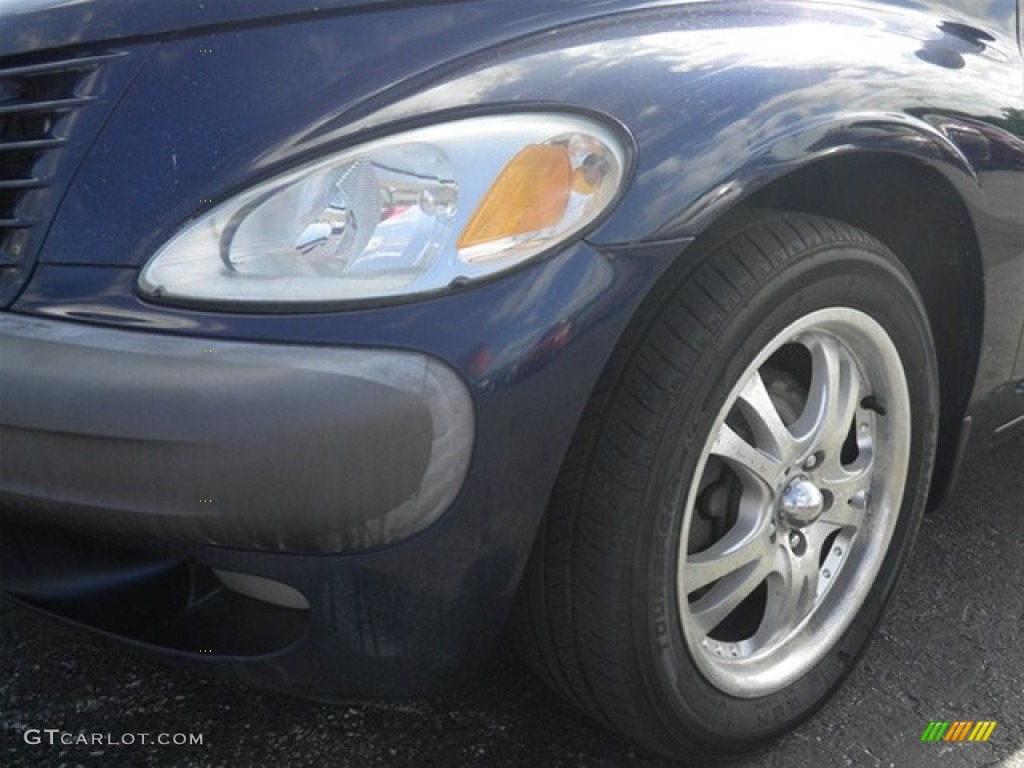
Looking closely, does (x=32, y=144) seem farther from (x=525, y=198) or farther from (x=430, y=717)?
(x=430, y=717)

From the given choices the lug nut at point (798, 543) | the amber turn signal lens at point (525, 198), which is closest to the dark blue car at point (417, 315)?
the amber turn signal lens at point (525, 198)

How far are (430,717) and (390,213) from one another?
3.20ft

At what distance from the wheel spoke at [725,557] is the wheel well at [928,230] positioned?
54 cm

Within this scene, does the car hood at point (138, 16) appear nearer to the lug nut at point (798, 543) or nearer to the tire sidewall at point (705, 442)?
the tire sidewall at point (705, 442)

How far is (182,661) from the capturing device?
1.61m

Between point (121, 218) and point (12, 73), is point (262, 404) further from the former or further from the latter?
point (12, 73)

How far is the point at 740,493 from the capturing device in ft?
6.18

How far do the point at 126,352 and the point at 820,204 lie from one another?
1.17 meters

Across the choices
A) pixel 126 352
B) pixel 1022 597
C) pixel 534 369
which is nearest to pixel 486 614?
pixel 534 369

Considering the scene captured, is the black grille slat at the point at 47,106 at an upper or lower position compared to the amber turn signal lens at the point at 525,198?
upper

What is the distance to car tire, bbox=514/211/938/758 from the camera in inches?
62.3

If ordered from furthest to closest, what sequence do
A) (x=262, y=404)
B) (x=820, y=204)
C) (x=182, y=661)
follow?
(x=820, y=204) < (x=182, y=661) < (x=262, y=404)

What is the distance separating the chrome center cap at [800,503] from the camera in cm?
192

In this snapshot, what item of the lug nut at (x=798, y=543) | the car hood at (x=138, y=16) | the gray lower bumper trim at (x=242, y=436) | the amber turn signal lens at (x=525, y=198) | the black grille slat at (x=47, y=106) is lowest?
the lug nut at (x=798, y=543)
